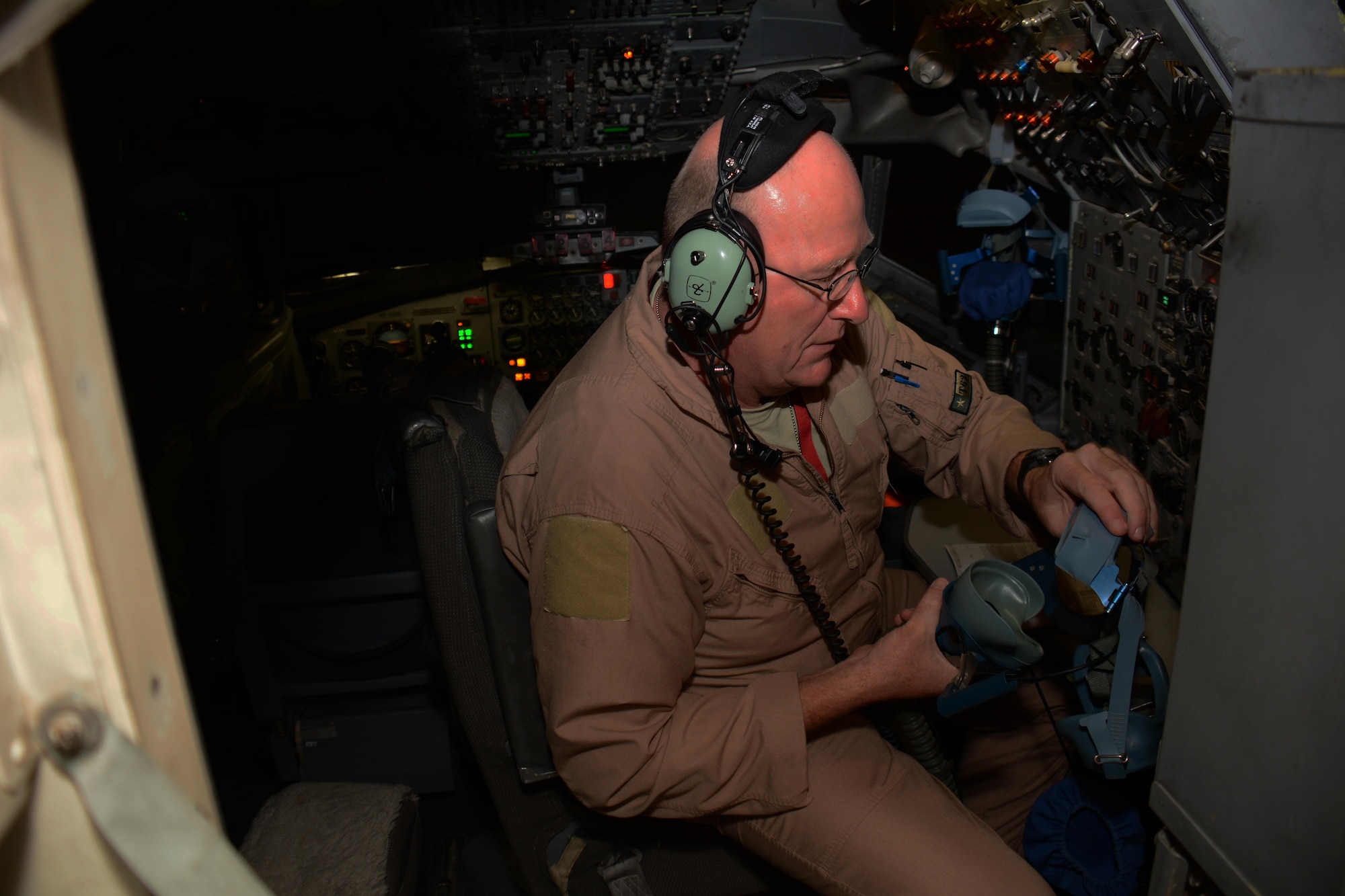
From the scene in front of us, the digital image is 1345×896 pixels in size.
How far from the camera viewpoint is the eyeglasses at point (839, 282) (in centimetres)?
127

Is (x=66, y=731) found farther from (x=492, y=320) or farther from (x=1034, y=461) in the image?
(x=492, y=320)

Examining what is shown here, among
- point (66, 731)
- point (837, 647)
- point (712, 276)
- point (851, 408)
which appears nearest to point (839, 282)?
point (712, 276)

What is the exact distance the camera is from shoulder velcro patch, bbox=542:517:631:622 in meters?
1.18

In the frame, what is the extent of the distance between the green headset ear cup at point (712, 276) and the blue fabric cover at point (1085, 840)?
0.93 m

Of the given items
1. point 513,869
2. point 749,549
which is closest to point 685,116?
point 749,549

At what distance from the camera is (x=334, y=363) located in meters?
3.55

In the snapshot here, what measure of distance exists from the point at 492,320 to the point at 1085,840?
2.79 m

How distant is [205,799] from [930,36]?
8.96 feet

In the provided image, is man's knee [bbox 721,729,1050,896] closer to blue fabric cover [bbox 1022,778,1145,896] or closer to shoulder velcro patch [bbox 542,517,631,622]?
blue fabric cover [bbox 1022,778,1145,896]

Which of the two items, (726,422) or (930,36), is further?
(930,36)

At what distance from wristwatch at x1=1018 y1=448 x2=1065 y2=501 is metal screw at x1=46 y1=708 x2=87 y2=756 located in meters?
1.39

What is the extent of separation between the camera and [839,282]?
51.0 inches

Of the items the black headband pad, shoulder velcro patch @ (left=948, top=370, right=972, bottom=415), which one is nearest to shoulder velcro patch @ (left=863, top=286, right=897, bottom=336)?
shoulder velcro patch @ (left=948, top=370, right=972, bottom=415)

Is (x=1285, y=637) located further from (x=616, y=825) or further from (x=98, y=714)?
(x=616, y=825)
